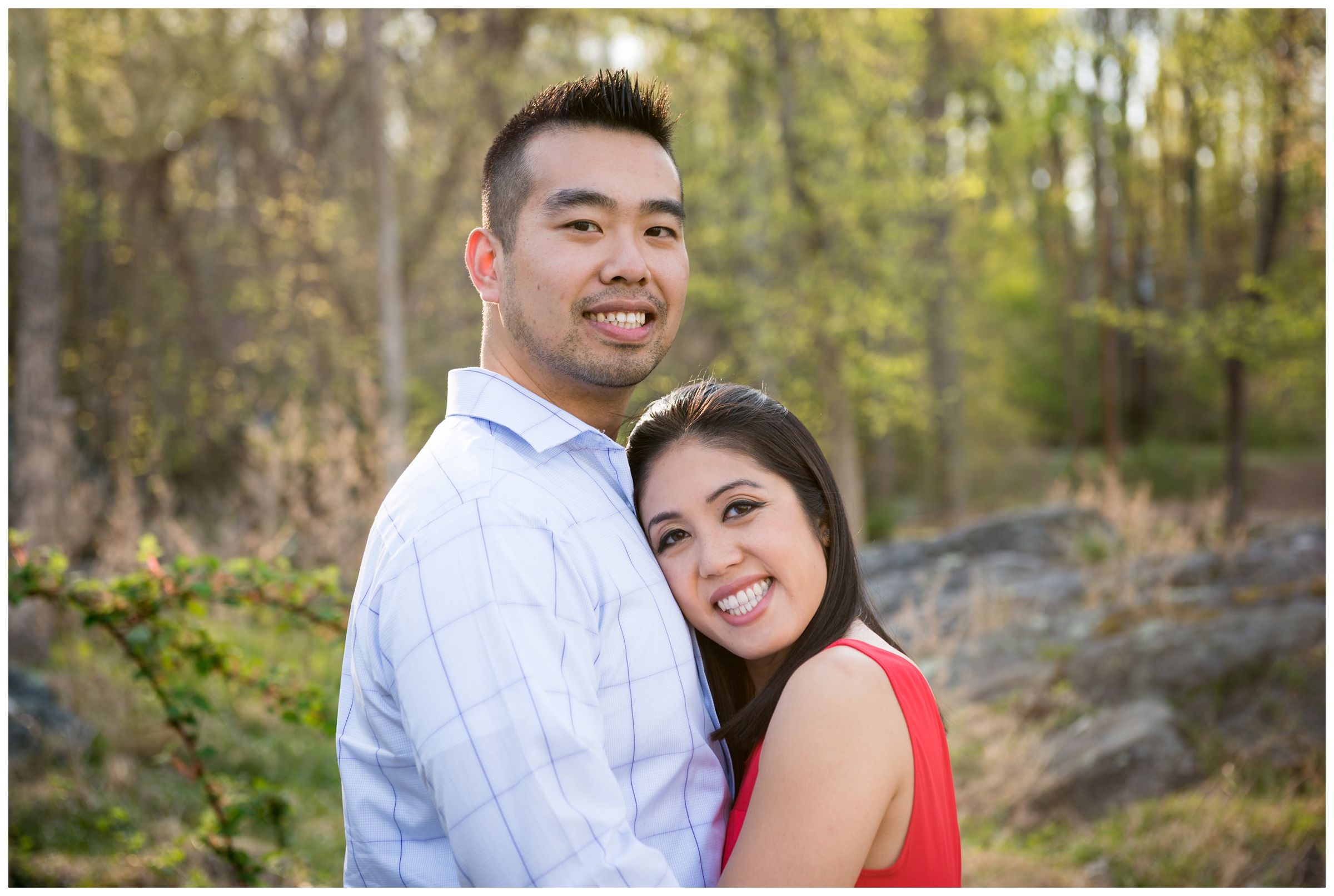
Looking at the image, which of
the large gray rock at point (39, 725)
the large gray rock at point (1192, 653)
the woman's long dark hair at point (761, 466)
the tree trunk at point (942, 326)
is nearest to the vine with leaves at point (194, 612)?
the woman's long dark hair at point (761, 466)

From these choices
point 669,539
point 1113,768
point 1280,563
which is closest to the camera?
point 669,539

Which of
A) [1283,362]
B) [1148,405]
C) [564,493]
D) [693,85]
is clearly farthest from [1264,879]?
[1148,405]

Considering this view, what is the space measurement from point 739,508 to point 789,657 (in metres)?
0.29

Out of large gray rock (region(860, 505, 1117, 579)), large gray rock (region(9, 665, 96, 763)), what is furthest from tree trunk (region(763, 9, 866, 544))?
large gray rock (region(9, 665, 96, 763))

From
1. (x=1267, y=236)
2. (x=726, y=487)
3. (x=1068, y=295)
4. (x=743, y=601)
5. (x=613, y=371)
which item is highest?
(x=1267, y=236)

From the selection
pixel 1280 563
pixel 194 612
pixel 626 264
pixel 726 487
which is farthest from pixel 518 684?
pixel 1280 563

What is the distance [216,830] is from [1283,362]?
35.1 feet

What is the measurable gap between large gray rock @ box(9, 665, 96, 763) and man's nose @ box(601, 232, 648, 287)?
14.8 ft

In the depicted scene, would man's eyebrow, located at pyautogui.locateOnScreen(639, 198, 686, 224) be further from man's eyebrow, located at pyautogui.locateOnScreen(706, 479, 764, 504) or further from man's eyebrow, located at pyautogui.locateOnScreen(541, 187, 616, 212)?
man's eyebrow, located at pyautogui.locateOnScreen(706, 479, 764, 504)

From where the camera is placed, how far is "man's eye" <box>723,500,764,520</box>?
1938 mm

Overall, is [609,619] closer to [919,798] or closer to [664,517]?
[664,517]

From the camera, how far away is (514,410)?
72.3 inches

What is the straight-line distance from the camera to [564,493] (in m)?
1.73

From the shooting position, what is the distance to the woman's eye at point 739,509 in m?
1.94
